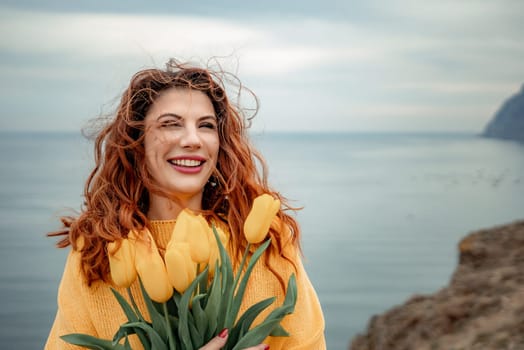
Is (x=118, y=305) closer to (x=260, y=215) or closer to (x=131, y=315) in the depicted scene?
(x=131, y=315)

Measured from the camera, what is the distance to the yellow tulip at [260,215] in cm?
128

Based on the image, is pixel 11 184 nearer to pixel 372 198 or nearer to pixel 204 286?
pixel 372 198

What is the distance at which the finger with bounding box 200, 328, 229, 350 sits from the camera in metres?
1.26

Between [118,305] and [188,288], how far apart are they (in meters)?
0.34

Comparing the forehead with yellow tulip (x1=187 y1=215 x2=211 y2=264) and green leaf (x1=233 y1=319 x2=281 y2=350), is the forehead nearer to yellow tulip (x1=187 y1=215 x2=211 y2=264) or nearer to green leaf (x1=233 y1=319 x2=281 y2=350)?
yellow tulip (x1=187 y1=215 x2=211 y2=264)

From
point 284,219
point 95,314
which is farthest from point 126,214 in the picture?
point 284,219

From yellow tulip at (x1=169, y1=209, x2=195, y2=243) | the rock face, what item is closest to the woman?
yellow tulip at (x1=169, y1=209, x2=195, y2=243)

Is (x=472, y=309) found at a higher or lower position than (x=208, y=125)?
lower

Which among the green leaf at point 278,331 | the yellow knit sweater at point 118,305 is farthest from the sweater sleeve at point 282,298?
the green leaf at point 278,331

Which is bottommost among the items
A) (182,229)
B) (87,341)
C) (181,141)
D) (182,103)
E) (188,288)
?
(87,341)

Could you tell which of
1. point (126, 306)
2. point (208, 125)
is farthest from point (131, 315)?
point (208, 125)

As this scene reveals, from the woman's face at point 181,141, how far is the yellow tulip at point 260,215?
0.27m

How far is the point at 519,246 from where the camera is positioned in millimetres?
4770

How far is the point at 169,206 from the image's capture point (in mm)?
1571
